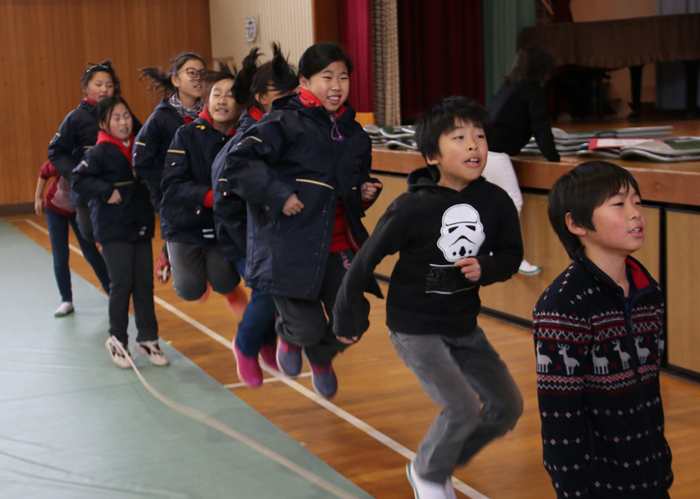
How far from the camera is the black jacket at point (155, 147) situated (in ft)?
11.6

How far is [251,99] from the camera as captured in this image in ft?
10.1

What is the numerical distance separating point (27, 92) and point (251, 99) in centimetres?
796

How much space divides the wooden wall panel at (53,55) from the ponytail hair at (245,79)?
7.66 meters

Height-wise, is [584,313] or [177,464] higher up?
[584,313]

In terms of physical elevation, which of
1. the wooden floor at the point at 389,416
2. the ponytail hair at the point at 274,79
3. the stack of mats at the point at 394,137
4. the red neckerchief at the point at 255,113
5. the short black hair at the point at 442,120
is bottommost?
the wooden floor at the point at 389,416

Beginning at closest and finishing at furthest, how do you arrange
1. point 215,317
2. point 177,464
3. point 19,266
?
point 177,464
point 215,317
point 19,266

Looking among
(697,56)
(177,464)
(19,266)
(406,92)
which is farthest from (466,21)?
(177,464)

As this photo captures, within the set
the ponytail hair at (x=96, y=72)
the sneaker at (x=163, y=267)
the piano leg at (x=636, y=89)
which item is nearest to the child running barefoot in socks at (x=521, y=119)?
the sneaker at (x=163, y=267)

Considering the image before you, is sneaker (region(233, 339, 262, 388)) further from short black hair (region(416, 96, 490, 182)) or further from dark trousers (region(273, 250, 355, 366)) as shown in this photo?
short black hair (region(416, 96, 490, 182))

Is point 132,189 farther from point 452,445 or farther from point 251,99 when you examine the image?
point 452,445

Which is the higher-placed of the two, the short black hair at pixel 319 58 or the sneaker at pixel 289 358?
the short black hair at pixel 319 58

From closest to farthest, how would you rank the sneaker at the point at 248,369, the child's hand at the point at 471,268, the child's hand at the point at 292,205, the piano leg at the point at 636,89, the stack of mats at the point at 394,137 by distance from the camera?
the child's hand at the point at 471,268
the child's hand at the point at 292,205
the sneaker at the point at 248,369
the stack of mats at the point at 394,137
the piano leg at the point at 636,89

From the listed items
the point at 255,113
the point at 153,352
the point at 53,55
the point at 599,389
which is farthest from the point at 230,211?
the point at 53,55

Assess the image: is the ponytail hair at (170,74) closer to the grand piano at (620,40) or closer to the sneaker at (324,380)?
the sneaker at (324,380)
